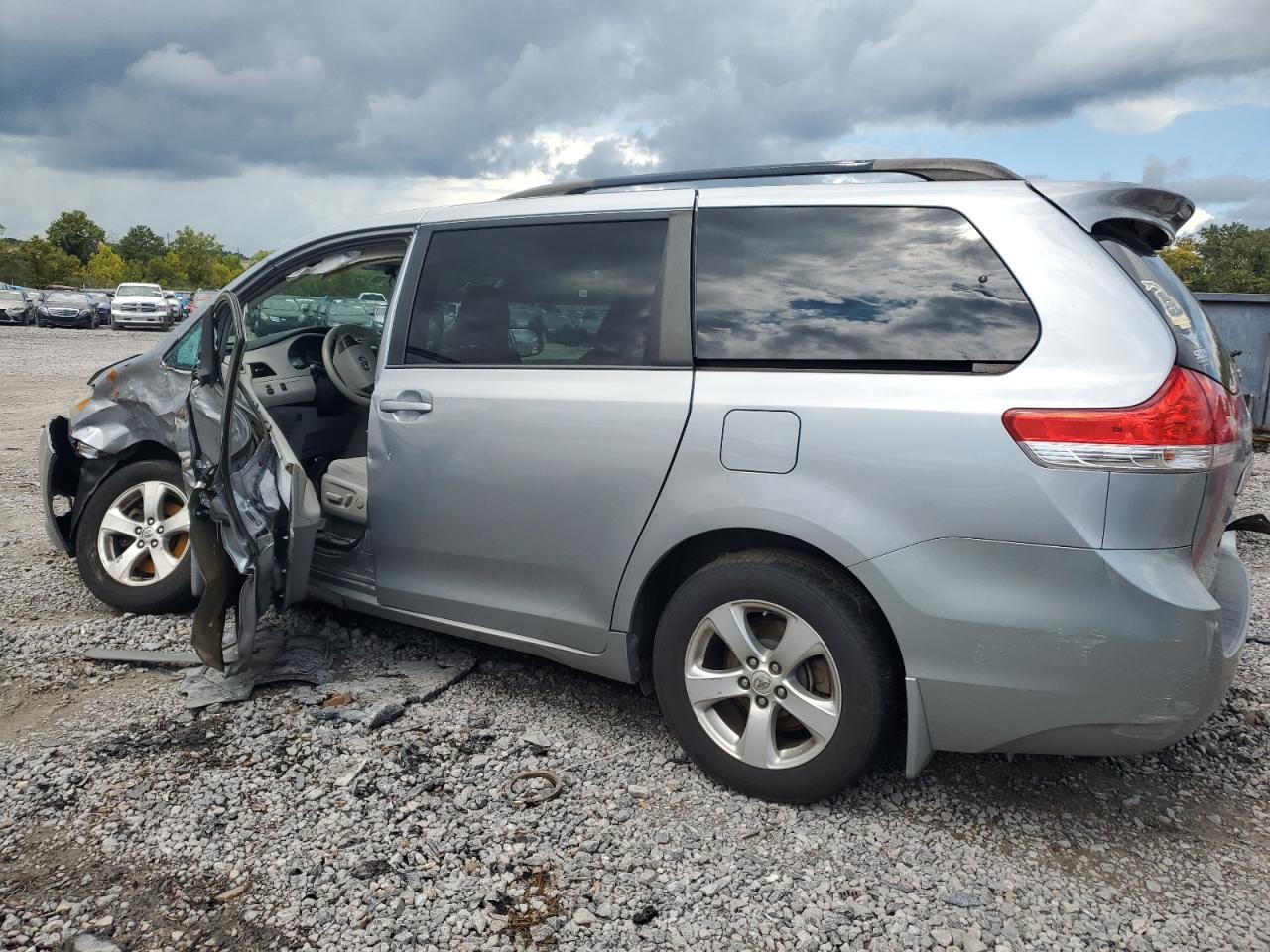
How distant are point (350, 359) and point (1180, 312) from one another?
3.65 m

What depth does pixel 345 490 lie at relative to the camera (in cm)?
442

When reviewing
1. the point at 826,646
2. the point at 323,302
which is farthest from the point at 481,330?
the point at 826,646

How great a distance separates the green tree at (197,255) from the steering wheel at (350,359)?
286ft

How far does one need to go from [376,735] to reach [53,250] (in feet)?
273

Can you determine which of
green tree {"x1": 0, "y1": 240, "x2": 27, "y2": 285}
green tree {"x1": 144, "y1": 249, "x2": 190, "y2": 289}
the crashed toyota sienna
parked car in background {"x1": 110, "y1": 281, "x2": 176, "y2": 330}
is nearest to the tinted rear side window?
the crashed toyota sienna

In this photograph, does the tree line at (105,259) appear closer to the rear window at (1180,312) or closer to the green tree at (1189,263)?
the green tree at (1189,263)

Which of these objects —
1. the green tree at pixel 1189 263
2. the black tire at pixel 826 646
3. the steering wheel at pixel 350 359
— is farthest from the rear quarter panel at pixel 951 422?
the green tree at pixel 1189 263

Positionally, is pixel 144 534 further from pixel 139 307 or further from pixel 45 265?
pixel 45 265

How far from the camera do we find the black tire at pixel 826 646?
2680 millimetres

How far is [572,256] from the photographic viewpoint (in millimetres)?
3365

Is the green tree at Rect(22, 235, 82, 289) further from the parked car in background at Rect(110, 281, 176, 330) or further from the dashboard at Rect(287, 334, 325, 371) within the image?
the dashboard at Rect(287, 334, 325, 371)

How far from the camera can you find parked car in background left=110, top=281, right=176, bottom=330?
34.1 meters

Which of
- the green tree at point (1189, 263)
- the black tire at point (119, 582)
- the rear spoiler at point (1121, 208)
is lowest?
the black tire at point (119, 582)

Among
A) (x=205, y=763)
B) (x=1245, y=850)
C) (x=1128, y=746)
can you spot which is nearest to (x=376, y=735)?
(x=205, y=763)
